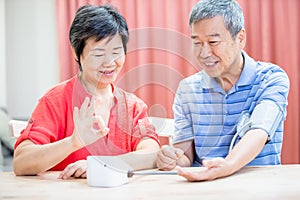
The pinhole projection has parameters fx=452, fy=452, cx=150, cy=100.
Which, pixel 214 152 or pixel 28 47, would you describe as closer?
pixel 214 152

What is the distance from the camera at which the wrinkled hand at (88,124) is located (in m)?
0.99

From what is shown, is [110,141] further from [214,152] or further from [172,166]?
[214,152]

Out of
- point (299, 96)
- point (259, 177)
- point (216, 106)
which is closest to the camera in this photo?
point (259, 177)

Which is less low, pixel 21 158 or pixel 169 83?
pixel 169 83

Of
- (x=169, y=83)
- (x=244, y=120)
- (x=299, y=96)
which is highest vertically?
(x=169, y=83)

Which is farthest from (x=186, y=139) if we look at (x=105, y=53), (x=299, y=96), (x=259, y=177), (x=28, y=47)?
(x=28, y=47)

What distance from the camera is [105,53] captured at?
101 cm

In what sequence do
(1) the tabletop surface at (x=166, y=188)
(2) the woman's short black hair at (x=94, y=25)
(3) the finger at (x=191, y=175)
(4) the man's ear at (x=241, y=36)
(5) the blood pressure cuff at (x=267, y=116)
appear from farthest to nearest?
1. (4) the man's ear at (x=241, y=36)
2. (5) the blood pressure cuff at (x=267, y=116)
3. (2) the woman's short black hair at (x=94, y=25)
4. (3) the finger at (x=191, y=175)
5. (1) the tabletop surface at (x=166, y=188)

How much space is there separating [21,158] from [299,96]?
2.27m

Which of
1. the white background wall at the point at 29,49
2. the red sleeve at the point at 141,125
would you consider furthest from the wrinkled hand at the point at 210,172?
the white background wall at the point at 29,49

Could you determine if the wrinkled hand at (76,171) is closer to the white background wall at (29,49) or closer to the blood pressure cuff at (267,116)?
the blood pressure cuff at (267,116)

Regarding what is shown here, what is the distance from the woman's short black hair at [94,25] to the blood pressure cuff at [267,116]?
457mm

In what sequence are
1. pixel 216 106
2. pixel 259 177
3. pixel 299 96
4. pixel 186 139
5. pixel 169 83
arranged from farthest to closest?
pixel 299 96, pixel 186 139, pixel 216 106, pixel 259 177, pixel 169 83

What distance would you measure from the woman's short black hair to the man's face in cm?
22
